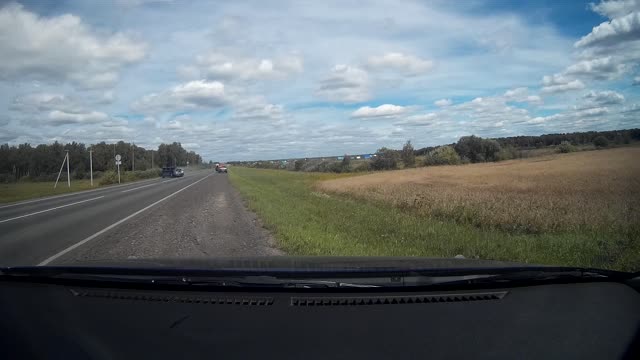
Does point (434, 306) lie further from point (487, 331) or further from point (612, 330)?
point (612, 330)

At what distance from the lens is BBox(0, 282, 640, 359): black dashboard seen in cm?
248

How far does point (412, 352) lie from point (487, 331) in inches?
20.5

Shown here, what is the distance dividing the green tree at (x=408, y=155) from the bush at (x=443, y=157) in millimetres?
4555

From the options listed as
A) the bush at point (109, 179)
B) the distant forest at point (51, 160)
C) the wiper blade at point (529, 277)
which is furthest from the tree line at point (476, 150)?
the distant forest at point (51, 160)

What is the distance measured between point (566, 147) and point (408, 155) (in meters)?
50.7

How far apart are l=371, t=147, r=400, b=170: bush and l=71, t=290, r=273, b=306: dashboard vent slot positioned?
80739 millimetres

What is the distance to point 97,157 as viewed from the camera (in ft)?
381

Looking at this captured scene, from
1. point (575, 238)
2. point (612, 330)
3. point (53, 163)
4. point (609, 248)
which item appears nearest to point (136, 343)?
point (612, 330)

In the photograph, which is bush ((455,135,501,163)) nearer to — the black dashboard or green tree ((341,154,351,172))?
green tree ((341,154,351,172))

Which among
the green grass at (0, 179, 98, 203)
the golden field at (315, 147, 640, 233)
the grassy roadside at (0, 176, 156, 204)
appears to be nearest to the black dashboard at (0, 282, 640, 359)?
the golden field at (315, 147, 640, 233)

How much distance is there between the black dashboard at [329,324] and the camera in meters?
2.48

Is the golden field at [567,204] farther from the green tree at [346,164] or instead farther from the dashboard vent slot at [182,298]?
the green tree at [346,164]

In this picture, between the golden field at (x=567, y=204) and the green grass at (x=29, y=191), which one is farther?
the green grass at (x=29, y=191)

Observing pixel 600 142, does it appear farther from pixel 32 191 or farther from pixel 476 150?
pixel 476 150
